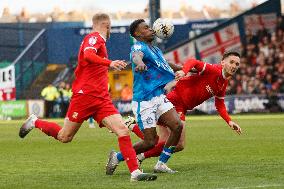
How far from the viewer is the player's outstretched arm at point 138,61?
37.9 ft

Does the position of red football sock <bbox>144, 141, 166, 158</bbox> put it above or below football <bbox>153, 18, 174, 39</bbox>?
below

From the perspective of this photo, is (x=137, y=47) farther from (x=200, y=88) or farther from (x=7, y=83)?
(x=7, y=83)

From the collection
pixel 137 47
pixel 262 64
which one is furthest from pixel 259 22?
pixel 137 47

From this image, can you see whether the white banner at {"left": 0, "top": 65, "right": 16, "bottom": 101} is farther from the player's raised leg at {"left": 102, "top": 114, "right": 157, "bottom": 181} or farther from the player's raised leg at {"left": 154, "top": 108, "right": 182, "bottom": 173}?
the player's raised leg at {"left": 102, "top": 114, "right": 157, "bottom": 181}

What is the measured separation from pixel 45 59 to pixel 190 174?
3946 cm

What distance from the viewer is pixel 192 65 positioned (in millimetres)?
12703

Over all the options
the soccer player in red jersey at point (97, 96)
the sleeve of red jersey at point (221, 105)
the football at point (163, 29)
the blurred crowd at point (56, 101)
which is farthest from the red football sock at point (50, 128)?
the blurred crowd at point (56, 101)

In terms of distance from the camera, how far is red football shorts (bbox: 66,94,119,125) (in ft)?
38.8

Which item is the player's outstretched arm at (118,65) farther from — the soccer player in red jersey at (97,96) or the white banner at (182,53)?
the white banner at (182,53)

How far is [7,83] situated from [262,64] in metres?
13.6

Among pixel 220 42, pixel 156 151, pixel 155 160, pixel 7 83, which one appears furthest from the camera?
pixel 7 83

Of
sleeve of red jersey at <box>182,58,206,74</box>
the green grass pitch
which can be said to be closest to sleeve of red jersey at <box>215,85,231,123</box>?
sleeve of red jersey at <box>182,58,206,74</box>

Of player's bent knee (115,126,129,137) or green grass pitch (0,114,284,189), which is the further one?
player's bent knee (115,126,129,137)

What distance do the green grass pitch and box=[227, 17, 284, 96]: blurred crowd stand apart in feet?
63.8
